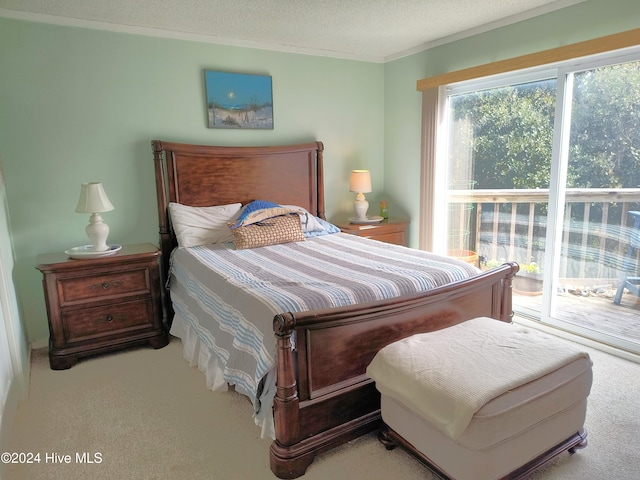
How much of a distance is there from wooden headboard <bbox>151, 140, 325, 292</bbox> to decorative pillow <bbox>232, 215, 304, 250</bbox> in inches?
20.6

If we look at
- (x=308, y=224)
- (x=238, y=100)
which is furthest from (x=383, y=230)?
(x=238, y=100)

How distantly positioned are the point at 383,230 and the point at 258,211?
1318 mm

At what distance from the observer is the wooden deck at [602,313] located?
116 inches

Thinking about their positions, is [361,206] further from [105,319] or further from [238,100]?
[105,319]

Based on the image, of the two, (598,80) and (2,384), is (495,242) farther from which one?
(2,384)

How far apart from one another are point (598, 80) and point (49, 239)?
13.4 ft

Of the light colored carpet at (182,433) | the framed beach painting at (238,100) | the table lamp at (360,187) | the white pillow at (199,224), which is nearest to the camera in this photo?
the light colored carpet at (182,433)

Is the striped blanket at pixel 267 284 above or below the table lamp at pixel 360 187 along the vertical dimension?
below

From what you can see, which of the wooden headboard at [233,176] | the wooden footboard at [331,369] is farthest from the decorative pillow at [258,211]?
the wooden footboard at [331,369]

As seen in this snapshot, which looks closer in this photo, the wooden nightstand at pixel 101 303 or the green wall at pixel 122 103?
the wooden nightstand at pixel 101 303

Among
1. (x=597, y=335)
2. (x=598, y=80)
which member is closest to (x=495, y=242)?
(x=597, y=335)

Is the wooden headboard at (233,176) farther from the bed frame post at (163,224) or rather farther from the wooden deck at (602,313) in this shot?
the wooden deck at (602,313)

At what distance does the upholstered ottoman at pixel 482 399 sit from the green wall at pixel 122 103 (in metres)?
2.26

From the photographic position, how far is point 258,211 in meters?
3.39
